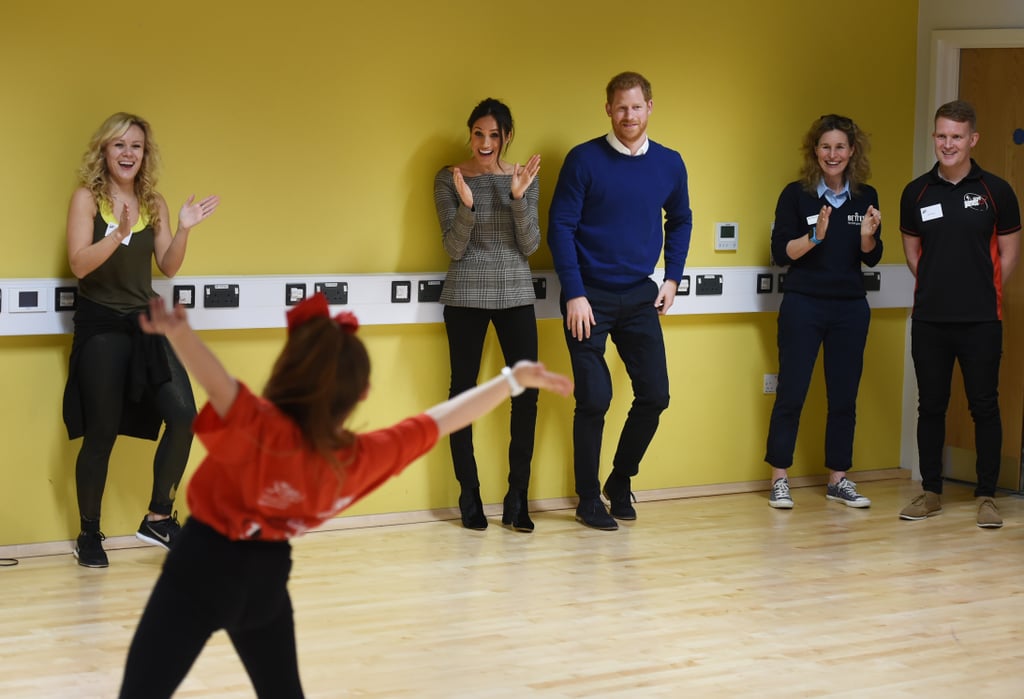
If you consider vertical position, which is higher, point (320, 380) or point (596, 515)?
point (320, 380)

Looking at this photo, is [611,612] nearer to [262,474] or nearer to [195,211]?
[195,211]

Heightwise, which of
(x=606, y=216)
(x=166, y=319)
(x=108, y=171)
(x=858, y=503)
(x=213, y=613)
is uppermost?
(x=108, y=171)

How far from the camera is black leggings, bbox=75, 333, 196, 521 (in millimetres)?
4543

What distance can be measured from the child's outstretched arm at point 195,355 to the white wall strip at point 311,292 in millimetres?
2711

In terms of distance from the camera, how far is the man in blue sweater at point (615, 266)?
5180 millimetres

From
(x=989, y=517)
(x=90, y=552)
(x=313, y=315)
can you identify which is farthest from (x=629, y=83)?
(x=313, y=315)

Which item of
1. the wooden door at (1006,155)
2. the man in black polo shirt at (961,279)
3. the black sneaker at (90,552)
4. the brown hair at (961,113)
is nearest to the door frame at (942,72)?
the wooden door at (1006,155)

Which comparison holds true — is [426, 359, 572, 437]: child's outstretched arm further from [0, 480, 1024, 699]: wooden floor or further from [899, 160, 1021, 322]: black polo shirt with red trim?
[899, 160, 1021, 322]: black polo shirt with red trim

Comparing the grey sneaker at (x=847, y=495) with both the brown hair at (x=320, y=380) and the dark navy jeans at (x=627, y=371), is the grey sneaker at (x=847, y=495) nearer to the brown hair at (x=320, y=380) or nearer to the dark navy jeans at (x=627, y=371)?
the dark navy jeans at (x=627, y=371)

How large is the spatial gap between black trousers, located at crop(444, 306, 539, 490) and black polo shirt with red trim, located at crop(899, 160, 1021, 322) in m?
1.77

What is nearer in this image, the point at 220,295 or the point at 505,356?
the point at 220,295

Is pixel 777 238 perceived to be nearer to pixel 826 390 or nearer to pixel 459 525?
pixel 826 390

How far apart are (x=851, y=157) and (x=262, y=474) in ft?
13.7

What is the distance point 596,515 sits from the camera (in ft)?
17.4
